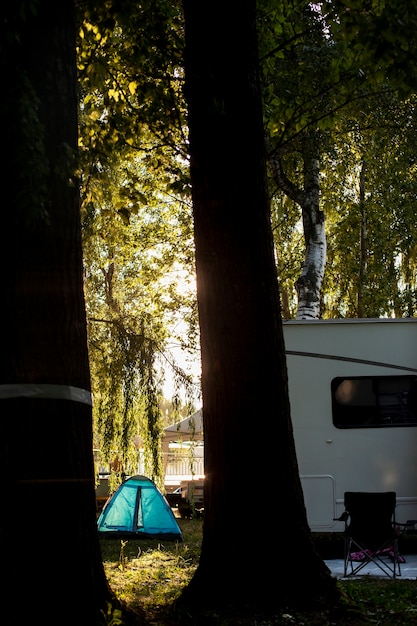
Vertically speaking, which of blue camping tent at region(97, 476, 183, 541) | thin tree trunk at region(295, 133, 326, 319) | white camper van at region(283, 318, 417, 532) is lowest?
blue camping tent at region(97, 476, 183, 541)

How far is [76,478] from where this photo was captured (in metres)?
4.35

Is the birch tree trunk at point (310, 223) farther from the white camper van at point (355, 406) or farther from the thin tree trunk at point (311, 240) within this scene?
the white camper van at point (355, 406)

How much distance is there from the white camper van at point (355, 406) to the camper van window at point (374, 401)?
0.01 metres

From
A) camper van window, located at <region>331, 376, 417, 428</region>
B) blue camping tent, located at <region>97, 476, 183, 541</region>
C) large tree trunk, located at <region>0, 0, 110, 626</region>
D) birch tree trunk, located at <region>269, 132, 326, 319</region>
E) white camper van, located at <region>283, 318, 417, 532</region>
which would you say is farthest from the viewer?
birch tree trunk, located at <region>269, 132, 326, 319</region>

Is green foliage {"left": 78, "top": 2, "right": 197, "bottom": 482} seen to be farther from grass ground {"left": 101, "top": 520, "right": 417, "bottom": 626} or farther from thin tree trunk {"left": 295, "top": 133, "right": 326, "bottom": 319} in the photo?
thin tree trunk {"left": 295, "top": 133, "right": 326, "bottom": 319}

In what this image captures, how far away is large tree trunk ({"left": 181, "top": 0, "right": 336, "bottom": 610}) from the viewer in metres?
4.90

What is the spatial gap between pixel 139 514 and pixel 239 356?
8.35 m

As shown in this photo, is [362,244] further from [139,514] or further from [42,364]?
[42,364]

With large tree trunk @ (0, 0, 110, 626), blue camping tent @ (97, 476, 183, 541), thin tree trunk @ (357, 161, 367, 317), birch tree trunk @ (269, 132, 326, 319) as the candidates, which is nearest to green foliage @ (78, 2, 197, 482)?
large tree trunk @ (0, 0, 110, 626)

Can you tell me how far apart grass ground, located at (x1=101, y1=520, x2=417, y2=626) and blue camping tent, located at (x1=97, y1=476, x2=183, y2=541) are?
1985 millimetres

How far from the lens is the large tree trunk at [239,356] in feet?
16.1

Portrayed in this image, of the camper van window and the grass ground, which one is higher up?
the camper van window

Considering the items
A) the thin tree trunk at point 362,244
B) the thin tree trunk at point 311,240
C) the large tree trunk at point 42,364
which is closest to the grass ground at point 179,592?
the large tree trunk at point 42,364

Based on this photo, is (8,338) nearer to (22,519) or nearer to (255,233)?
(22,519)
